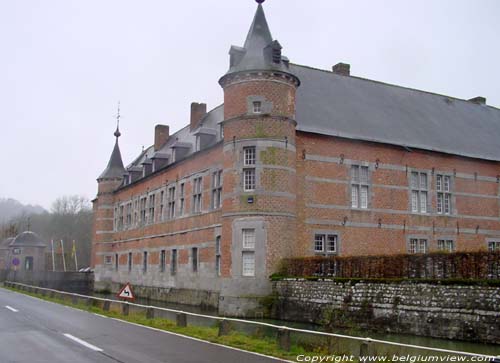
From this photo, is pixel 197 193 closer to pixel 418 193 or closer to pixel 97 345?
pixel 418 193

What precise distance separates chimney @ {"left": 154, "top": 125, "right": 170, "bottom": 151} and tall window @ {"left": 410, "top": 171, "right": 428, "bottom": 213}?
20.8m

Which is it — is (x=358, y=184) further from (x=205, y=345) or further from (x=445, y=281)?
(x=205, y=345)

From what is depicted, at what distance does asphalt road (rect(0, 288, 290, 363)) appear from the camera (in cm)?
942

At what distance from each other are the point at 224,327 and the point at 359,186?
1507cm

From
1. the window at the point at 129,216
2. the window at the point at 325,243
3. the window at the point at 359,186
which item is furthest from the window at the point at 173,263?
the window at the point at 359,186

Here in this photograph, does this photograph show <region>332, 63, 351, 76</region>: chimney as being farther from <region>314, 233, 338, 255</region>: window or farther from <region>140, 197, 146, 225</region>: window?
<region>140, 197, 146, 225</region>: window

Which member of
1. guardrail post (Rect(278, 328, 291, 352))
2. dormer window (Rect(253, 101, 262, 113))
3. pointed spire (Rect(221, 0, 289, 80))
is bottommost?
guardrail post (Rect(278, 328, 291, 352))

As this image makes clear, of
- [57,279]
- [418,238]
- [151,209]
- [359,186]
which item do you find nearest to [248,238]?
[359,186]

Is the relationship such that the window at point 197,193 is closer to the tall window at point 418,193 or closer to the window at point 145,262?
the window at point 145,262

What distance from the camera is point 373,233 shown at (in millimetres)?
26469

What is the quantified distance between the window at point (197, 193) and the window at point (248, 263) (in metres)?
7.56

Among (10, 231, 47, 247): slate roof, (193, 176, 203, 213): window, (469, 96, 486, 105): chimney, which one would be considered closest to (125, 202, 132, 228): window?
(193, 176, 203, 213): window

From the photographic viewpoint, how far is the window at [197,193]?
2997 centimetres

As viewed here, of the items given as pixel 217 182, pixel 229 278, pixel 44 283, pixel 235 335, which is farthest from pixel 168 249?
pixel 235 335
